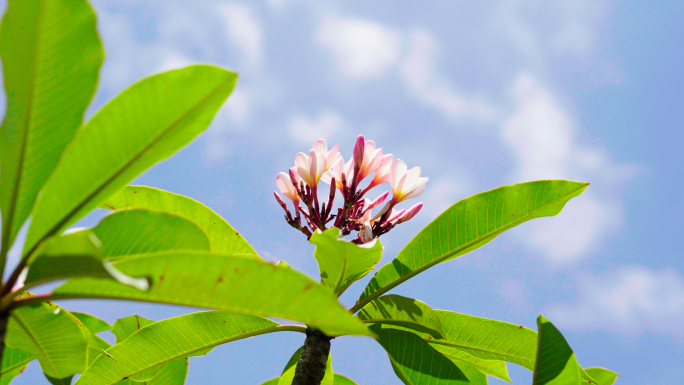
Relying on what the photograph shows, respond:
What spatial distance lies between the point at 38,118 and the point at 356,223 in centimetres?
108

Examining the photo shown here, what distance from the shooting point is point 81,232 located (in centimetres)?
75

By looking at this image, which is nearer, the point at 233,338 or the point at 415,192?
the point at 233,338

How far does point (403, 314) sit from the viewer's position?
160 centimetres

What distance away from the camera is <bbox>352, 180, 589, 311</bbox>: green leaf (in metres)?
1.57

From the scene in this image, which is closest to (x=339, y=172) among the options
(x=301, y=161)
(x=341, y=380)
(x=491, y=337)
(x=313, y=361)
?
(x=301, y=161)

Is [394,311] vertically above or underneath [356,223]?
underneath

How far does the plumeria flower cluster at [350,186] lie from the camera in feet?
5.99

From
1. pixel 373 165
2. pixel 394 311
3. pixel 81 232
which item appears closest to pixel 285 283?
pixel 81 232

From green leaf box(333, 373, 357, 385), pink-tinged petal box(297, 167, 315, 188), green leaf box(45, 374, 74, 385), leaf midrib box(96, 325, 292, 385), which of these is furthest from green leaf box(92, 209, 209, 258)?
green leaf box(333, 373, 357, 385)

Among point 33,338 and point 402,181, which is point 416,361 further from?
point 33,338

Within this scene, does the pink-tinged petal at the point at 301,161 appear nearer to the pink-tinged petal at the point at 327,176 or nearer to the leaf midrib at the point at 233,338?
the pink-tinged petal at the point at 327,176

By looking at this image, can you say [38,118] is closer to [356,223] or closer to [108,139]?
[108,139]

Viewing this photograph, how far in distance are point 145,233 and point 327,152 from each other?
95 centimetres

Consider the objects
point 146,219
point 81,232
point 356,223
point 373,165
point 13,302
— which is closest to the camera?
point 81,232
